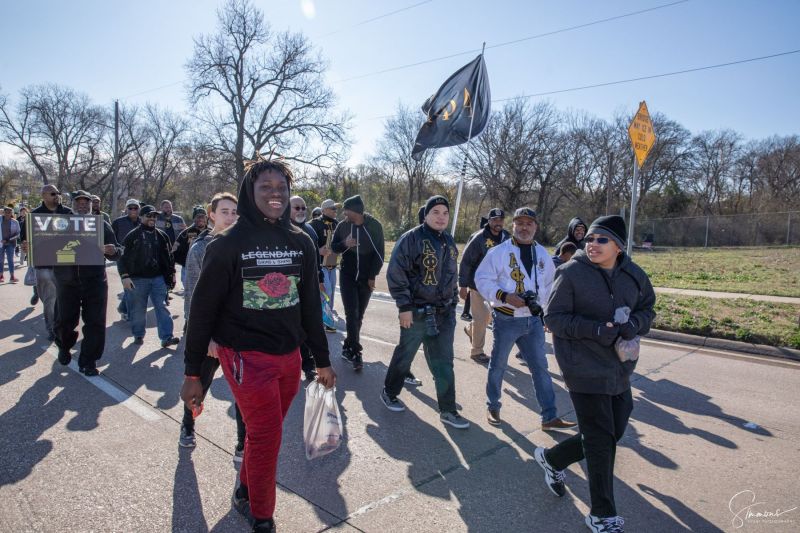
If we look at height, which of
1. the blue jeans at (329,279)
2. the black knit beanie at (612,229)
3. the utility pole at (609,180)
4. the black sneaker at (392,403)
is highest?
the utility pole at (609,180)

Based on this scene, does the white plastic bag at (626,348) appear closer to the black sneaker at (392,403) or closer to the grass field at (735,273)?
the black sneaker at (392,403)

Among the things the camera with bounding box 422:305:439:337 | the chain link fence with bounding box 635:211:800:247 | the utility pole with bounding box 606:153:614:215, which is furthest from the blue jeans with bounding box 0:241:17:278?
the utility pole with bounding box 606:153:614:215

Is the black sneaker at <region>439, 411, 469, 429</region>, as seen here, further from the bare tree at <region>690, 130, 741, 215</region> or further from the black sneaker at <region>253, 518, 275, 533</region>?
the bare tree at <region>690, 130, 741, 215</region>

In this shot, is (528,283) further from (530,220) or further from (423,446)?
(423,446)

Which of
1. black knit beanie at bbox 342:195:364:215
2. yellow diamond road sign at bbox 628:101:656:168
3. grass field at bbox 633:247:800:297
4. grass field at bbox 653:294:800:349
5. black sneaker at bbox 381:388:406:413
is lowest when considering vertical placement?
black sneaker at bbox 381:388:406:413

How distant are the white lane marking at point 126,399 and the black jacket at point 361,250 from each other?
2597mm

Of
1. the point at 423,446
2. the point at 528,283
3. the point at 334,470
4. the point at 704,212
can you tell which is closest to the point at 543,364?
the point at 528,283

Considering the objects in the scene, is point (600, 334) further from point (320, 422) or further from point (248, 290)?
point (248, 290)

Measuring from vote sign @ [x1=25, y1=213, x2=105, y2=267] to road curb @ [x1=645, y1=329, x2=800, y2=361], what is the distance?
7.97 m

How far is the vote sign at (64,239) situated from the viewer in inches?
225

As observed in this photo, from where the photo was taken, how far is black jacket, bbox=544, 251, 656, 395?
2.98m

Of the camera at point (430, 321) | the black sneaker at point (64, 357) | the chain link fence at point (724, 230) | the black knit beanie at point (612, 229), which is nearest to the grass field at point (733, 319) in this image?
the camera at point (430, 321)

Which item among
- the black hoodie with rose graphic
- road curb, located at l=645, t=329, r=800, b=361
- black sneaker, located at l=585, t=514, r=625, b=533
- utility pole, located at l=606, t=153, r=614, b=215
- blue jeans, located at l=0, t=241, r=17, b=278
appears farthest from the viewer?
utility pole, located at l=606, t=153, r=614, b=215

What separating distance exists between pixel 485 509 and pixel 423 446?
0.97 metres
